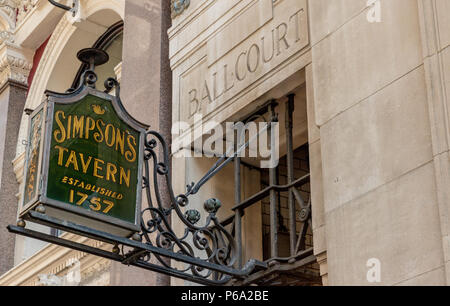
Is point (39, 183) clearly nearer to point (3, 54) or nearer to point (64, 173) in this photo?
point (64, 173)

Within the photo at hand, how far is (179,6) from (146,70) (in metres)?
1.05

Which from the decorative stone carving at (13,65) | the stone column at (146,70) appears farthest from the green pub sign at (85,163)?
the decorative stone carving at (13,65)

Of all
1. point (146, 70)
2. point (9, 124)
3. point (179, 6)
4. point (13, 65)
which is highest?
point (13, 65)

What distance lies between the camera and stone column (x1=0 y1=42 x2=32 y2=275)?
17.5 m

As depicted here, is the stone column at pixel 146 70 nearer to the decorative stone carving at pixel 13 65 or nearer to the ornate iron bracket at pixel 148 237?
the ornate iron bracket at pixel 148 237

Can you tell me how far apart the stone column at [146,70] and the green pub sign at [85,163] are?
359cm

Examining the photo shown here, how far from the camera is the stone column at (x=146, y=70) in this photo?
13.0 m

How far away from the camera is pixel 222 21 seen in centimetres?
1222

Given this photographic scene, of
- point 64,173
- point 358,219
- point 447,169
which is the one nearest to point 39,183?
point 64,173

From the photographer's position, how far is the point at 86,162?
8750mm

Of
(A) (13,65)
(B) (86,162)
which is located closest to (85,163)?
(B) (86,162)

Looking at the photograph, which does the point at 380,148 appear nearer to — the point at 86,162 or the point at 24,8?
the point at 86,162

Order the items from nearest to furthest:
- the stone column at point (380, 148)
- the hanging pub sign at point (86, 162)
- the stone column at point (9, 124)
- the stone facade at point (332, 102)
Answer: the stone column at point (380, 148), the stone facade at point (332, 102), the hanging pub sign at point (86, 162), the stone column at point (9, 124)

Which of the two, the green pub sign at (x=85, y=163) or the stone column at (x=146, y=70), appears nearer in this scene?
the green pub sign at (x=85, y=163)
